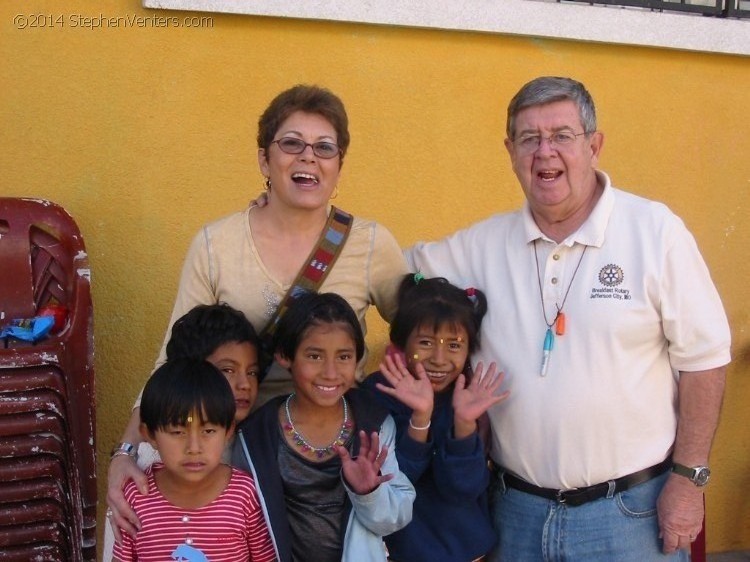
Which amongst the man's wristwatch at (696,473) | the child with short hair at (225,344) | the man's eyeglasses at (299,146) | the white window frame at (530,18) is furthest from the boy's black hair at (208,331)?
the white window frame at (530,18)

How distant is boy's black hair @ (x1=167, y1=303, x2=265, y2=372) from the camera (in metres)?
2.69

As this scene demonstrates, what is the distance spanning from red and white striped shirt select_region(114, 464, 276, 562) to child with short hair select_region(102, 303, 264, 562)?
7.4 inches

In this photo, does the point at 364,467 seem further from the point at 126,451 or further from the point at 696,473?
the point at 696,473

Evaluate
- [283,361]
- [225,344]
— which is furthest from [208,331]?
[283,361]

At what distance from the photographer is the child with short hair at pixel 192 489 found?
8.25 ft

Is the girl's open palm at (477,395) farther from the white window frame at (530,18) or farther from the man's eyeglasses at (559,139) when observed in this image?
the white window frame at (530,18)

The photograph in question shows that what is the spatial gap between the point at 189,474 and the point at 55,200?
5.08 ft

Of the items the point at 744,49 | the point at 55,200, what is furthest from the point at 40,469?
the point at 744,49

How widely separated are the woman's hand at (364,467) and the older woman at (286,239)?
444 mm

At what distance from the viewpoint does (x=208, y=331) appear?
2689mm

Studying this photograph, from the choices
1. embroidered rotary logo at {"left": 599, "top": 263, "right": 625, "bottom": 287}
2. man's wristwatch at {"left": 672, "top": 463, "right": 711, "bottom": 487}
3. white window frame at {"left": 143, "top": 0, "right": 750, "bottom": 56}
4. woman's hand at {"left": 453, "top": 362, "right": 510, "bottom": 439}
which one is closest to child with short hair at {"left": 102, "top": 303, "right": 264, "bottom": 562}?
woman's hand at {"left": 453, "top": 362, "right": 510, "bottom": 439}

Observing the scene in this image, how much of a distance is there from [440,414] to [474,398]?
178 mm

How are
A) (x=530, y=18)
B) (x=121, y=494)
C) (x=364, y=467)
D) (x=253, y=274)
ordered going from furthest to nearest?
1. (x=530, y=18)
2. (x=253, y=274)
3. (x=121, y=494)
4. (x=364, y=467)

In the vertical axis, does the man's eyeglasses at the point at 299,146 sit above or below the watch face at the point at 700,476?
above
